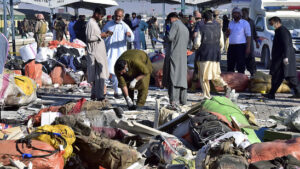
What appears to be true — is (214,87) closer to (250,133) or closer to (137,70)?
(137,70)

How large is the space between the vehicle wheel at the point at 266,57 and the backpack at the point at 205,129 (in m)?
10.4

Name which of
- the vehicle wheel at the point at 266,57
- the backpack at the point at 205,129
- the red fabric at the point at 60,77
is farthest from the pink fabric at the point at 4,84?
the vehicle wheel at the point at 266,57

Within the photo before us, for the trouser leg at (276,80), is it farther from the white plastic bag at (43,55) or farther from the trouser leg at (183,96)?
the white plastic bag at (43,55)

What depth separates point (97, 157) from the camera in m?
5.98

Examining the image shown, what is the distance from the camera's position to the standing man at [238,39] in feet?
41.6

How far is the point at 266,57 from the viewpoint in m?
16.6

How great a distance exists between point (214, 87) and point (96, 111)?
448cm

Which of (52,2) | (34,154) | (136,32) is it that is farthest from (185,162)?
(52,2)

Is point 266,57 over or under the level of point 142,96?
under

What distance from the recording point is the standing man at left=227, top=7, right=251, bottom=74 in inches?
500

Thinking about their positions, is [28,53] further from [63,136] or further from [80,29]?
[63,136]

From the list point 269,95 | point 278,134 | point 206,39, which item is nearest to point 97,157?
point 278,134

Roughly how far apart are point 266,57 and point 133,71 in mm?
8671

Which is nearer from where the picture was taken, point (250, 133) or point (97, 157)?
point (97, 157)
